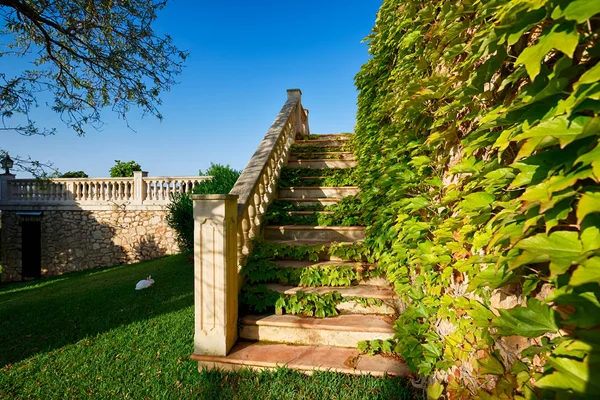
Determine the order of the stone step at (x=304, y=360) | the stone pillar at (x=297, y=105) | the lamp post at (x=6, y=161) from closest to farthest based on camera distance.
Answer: the stone step at (x=304, y=360) → the lamp post at (x=6, y=161) → the stone pillar at (x=297, y=105)

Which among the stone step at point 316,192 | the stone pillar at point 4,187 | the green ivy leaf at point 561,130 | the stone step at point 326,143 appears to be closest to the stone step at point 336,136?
the stone step at point 326,143

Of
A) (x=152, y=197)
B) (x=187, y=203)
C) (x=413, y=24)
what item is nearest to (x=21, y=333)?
(x=187, y=203)

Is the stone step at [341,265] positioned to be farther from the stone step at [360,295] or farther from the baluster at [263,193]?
the baluster at [263,193]

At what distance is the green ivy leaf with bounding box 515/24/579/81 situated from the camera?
735 mm

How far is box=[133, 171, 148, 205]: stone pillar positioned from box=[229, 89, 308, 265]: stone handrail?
8.78 metres

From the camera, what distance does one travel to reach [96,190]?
502 inches

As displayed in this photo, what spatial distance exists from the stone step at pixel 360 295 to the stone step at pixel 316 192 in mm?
2100

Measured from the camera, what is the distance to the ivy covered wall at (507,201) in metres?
0.75

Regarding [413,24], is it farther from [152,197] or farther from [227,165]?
[152,197]

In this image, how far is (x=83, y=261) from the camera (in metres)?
12.8

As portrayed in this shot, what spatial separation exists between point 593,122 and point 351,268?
289 centimetres

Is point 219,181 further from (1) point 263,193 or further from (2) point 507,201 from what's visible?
(2) point 507,201

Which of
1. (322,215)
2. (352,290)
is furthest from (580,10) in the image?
(322,215)

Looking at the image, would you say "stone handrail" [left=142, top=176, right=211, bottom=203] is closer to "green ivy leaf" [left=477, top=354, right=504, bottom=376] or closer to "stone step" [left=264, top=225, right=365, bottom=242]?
"stone step" [left=264, top=225, right=365, bottom=242]
